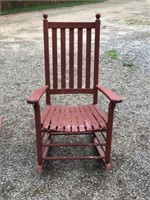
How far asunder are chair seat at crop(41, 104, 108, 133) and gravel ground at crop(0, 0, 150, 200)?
1.25 ft

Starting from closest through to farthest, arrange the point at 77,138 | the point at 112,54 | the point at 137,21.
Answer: the point at 77,138, the point at 112,54, the point at 137,21

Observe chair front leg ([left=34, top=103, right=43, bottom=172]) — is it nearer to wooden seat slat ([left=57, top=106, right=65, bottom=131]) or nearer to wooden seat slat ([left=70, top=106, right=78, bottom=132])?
wooden seat slat ([left=57, top=106, right=65, bottom=131])

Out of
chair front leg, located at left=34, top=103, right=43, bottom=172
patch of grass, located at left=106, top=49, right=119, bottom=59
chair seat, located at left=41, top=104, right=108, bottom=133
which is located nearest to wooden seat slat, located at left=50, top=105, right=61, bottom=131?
chair seat, located at left=41, top=104, right=108, bottom=133

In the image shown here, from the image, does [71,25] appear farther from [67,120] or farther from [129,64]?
[129,64]

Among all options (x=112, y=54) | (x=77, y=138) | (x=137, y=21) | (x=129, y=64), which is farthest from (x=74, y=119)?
(x=137, y=21)

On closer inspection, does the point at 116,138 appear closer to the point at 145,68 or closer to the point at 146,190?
the point at 146,190

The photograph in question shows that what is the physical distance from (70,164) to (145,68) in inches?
124

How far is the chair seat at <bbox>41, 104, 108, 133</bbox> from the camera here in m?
2.65

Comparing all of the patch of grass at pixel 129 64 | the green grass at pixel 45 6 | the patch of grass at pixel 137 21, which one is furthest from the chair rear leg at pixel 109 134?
the green grass at pixel 45 6

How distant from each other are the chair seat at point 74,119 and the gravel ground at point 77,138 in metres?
0.38

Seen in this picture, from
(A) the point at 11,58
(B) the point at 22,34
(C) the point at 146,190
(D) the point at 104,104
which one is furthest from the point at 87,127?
(B) the point at 22,34

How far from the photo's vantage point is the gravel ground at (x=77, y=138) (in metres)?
2.59

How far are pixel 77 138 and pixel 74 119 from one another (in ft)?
1.89

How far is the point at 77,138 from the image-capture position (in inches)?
133
